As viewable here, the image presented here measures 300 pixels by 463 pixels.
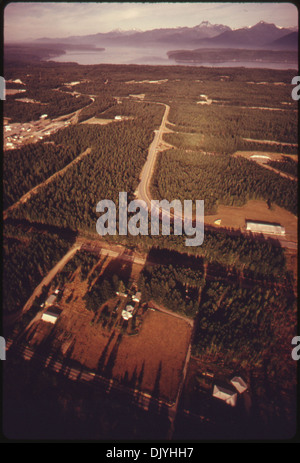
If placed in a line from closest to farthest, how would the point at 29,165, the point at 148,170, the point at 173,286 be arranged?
the point at 173,286
the point at 29,165
the point at 148,170

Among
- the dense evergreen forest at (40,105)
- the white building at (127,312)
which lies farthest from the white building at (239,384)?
the dense evergreen forest at (40,105)

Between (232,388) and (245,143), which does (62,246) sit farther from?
(245,143)

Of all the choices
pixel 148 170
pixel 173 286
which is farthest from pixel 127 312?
→ pixel 148 170

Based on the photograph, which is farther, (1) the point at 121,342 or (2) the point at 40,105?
(2) the point at 40,105

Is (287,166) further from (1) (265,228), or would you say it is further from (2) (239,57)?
(2) (239,57)

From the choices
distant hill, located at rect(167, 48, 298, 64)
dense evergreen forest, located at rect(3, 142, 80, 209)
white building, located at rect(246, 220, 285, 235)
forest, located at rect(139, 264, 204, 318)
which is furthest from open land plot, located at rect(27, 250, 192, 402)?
distant hill, located at rect(167, 48, 298, 64)

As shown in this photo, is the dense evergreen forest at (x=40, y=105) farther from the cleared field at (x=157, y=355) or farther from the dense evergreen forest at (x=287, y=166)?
the cleared field at (x=157, y=355)

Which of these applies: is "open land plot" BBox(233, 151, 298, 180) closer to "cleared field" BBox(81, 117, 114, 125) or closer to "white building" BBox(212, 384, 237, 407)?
"cleared field" BBox(81, 117, 114, 125)
